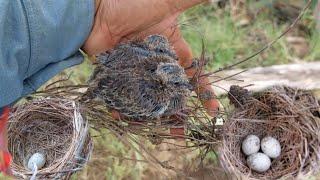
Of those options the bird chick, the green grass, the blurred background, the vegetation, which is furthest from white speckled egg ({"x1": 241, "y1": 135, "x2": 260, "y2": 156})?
the green grass

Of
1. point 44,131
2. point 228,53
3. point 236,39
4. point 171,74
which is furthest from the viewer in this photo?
point 236,39

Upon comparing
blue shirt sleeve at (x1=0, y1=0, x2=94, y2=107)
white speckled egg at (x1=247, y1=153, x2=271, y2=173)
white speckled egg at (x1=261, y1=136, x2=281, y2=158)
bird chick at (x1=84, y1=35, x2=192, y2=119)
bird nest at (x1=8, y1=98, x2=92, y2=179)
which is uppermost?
blue shirt sleeve at (x1=0, y1=0, x2=94, y2=107)

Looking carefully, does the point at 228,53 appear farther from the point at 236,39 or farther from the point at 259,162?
the point at 259,162

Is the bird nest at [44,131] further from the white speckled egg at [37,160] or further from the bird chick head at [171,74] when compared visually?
the bird chick head at [171,74]

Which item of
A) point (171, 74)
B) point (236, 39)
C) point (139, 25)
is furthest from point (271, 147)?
point (236, 39)

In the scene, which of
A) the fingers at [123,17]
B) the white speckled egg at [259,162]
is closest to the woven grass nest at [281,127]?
the white speckled egg at [259,162]

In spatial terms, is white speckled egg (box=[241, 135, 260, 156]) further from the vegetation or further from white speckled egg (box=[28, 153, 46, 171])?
the vegetation

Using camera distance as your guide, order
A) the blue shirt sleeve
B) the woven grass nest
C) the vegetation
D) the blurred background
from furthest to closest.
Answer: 1. the vegetation
2. the blurred background
3. the woven grass nest
4. the blue shirt sleeve
